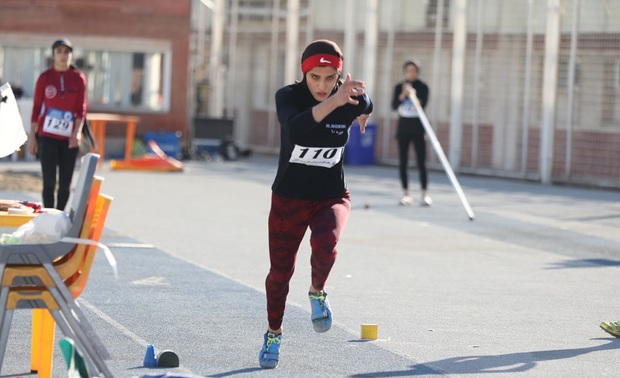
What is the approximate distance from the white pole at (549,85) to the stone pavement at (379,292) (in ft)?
18.6

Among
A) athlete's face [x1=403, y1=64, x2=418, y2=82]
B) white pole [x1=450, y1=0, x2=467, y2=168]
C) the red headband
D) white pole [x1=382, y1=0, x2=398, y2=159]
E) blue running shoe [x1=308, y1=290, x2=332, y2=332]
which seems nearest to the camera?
the red headband

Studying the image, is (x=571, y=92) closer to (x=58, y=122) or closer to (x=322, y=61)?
(x=58, y=122)

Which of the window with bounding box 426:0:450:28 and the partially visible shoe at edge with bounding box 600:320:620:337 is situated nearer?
the partially visible shoe at edge with bounding box 600:320:620:337

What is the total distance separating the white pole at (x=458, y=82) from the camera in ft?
96.2

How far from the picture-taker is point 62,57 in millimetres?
13719

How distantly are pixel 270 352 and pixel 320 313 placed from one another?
0.36 m

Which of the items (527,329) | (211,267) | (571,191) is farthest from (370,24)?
(527,329)

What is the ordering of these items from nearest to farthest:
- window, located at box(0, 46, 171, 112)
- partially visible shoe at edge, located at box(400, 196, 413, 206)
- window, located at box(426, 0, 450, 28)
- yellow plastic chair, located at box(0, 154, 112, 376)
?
yellow plastic chair, located at box(0, 154, 112, 376) → partially visible shoe at edge, located at box(400, 196, 413, 206) → window, located at box(426, 0, 450, 28) → window, located at box(0, 46, 171, 112)

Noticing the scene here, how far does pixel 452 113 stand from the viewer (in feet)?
96.6

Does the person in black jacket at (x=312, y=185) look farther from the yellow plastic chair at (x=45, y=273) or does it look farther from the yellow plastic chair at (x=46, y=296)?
the yellow plastic chair at (x=46, y=296)

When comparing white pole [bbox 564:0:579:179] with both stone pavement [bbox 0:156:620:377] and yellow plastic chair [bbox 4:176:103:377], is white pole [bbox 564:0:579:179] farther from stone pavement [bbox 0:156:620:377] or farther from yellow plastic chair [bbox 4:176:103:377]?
yellow plastic chair [bbox 4:176:103:377]

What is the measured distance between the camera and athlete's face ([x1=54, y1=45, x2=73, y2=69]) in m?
13.6

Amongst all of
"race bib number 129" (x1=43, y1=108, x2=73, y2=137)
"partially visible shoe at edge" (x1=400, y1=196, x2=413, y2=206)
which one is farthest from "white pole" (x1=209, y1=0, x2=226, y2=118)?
"race bib number 129" (x1=43, y1=108, x2=73, y2=137)

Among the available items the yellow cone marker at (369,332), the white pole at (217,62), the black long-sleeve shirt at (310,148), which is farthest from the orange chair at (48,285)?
the white pole at (217,62)
